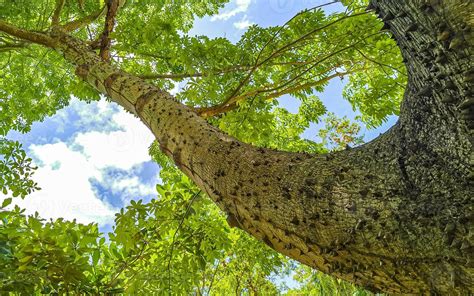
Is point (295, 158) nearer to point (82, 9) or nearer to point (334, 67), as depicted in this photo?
point (334, 67)

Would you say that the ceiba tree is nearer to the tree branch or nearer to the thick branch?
the thick branch

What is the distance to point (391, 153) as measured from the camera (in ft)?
3.01

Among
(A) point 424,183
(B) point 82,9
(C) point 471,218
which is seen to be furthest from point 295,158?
(B) point 82,9

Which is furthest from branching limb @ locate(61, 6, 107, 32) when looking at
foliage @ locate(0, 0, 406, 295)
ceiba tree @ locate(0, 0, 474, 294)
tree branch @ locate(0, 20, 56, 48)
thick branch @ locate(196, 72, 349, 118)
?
ceiba tree @ locate(0, 0, 474, 294)

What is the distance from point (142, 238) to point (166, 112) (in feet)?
3.22

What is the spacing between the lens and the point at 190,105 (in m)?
3.39

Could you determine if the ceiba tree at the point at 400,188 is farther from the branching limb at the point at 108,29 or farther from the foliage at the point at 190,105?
the branching limb at the point at 108,29

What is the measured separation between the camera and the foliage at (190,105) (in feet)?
5.82

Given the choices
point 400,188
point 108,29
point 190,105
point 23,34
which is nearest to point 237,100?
point 190,105

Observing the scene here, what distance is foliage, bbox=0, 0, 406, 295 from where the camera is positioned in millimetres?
1774

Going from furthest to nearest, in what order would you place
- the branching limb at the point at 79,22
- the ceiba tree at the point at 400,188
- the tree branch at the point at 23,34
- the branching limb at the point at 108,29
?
the branching limb at the point at 79,22, the branching limb at the point at 108,29, the tree branch at the point at 23,34, the ceiba tree at the point at 400,188

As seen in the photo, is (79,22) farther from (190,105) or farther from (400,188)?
(400,188)

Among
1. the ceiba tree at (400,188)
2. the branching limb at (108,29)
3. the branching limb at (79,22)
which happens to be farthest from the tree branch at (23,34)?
the ceiba tree at (400,188)

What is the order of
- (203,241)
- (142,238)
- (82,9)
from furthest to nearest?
1. (82,9)
2. (203,241)
3. (142,238)
